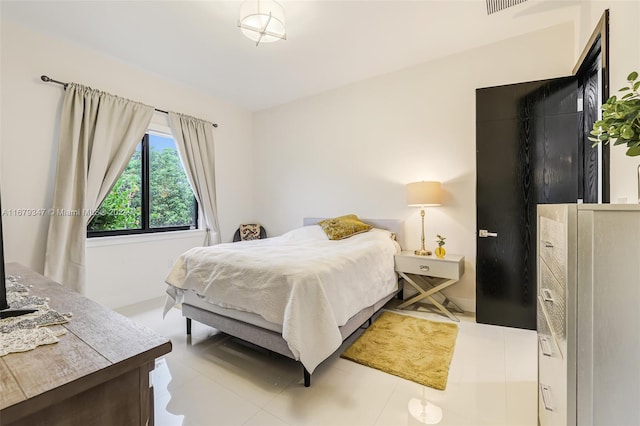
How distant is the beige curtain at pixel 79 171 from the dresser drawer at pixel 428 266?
317 cm

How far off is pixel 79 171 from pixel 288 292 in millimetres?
2586

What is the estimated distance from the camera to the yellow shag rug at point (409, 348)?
1.86 meters

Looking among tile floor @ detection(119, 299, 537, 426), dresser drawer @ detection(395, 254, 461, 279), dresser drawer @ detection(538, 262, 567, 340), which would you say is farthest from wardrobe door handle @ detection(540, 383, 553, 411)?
dresser drawer @ detection(395, 254, 461, 279)

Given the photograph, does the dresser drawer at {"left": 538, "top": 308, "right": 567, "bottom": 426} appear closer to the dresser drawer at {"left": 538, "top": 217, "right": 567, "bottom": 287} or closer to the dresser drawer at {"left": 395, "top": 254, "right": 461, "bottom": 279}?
the dresser drawer at {"left": 538, "top": 217, "right": 567, "bottom": 287}

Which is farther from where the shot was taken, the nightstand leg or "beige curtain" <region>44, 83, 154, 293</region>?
the nightstand leg

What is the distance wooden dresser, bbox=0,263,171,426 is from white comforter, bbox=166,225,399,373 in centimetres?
94

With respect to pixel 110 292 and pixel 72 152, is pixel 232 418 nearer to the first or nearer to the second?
pixel 110 292

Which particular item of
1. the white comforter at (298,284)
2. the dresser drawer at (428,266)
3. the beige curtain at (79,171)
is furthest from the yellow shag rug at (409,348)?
the beige curtain at (79,171)

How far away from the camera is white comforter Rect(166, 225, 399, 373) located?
5.46 feet

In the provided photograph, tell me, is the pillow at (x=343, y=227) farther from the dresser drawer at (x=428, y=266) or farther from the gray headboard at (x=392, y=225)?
the dresser drawer at (x=428, y=266)

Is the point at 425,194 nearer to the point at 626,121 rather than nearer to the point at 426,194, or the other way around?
→ the point at 426,194

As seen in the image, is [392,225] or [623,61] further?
[392,225]

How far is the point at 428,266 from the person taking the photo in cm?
271

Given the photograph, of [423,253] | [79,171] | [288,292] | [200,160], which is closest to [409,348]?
[423,253]
